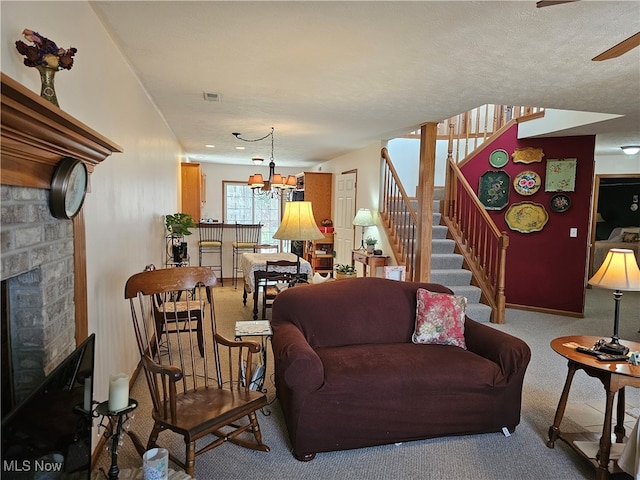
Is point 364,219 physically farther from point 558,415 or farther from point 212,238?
point 558,415

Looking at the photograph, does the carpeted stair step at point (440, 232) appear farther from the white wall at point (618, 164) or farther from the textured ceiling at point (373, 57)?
the white wall at point (618, 164)

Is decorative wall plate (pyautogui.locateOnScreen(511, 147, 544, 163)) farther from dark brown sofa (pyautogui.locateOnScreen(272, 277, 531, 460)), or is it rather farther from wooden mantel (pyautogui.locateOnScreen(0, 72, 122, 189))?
Answer: wooden mantel (pyautogui.locateOnScreen(0, 72, 122, 189))

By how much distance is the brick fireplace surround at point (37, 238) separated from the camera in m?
1.19

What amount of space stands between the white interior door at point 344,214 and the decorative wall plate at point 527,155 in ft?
8.69

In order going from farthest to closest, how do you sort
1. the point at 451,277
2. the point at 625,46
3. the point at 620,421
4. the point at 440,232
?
the point at 440,232 < the point at 451,277 < the point at 620,421 < the point at 625,46

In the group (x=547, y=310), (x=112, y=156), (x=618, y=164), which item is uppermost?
(x=618, y=164)

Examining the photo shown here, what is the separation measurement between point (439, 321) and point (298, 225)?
4.45 ft

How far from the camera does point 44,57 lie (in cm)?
138

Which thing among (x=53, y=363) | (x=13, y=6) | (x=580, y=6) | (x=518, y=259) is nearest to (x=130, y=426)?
(x=53, y=363)

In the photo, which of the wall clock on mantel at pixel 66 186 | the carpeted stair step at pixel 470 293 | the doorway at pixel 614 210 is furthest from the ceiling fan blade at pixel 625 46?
the doorway at pixel 614 210

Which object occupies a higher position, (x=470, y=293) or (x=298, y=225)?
(x=298, y=225)

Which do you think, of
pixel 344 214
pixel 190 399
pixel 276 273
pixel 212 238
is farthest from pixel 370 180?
pixel 190 399

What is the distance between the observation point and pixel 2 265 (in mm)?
1227

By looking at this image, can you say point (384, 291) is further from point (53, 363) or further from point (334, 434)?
point (53, 363)
